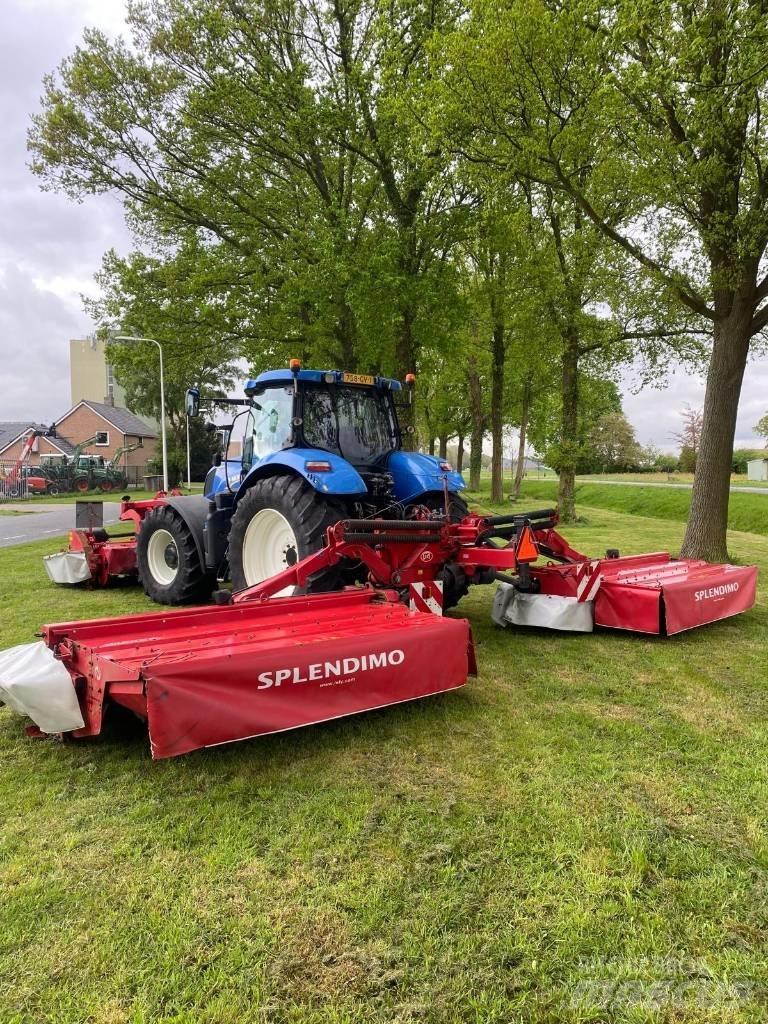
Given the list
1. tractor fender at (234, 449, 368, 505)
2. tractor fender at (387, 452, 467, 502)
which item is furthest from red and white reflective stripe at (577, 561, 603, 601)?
tractor fender at (234, 449, 368, 505)

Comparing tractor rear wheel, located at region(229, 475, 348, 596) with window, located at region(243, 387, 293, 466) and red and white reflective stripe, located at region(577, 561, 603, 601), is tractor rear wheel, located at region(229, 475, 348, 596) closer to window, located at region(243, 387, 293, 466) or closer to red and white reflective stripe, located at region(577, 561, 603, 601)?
window, located at region(243, 387, 293, 466)

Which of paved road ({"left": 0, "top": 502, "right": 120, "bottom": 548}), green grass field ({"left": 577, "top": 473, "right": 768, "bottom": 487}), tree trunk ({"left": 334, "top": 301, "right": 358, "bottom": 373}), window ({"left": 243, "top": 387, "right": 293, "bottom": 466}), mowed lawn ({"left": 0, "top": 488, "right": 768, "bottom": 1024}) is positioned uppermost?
tree trunk ({"left": 334, "top": 301, "right": 358, "bottom": 373})

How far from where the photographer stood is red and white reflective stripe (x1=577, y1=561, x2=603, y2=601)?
5633mm

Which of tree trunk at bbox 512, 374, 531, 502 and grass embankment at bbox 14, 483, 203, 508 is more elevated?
tree trunk at bbox 512, 374, 531, 502

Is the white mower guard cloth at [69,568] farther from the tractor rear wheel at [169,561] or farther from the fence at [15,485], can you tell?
the fence at [15,485]

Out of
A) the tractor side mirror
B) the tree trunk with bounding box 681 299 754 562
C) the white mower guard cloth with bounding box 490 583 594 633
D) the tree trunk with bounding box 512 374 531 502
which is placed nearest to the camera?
the white mower guard cloth with bounding box 490 583 594 633

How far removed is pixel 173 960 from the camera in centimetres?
195

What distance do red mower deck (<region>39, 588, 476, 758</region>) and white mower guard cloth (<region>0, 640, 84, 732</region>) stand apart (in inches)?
2.1

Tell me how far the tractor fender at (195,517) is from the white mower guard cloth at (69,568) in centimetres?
167

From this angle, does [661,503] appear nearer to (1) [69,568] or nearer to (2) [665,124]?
(2) [665,124]

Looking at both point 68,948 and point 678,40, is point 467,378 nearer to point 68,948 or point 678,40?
point 678,40

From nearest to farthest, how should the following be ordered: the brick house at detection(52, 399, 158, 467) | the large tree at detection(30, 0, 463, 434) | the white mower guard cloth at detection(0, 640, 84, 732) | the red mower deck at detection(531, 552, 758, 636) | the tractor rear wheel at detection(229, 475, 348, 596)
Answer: the white mower guard cloth at detection(0, 640, 84, 732), the tractor rear wheel at detection(229, 475, 348, 596), the red mower deck at detection(531, 552, 758, 636), the large tree at detection(30, 0, 463, 434), the brick house at detection(52, 399, 158, 467)

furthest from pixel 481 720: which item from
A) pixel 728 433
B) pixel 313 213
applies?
pixel 313 213

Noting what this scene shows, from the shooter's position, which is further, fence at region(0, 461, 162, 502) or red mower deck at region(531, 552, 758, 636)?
fence at region(0, 461, 162, 502)
